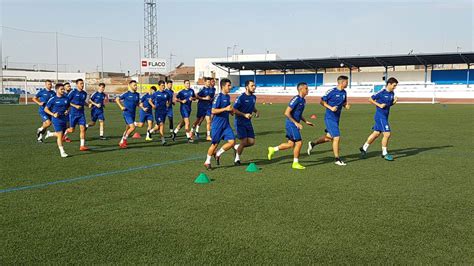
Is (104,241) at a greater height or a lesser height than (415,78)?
lesser

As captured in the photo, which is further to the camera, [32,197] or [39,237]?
[32,197]

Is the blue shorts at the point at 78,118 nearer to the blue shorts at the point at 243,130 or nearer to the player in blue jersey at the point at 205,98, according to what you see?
the player in blue jersey at the point at 205,98

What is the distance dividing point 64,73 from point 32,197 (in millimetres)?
51849

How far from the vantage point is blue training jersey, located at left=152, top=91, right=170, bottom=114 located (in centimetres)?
1431

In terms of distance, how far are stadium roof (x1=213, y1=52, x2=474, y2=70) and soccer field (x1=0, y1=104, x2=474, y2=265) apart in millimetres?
45996

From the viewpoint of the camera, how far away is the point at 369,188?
23.5 feet

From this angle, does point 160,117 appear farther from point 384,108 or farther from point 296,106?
point 384,108

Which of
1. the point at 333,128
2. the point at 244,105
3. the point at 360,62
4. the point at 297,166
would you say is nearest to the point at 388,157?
the point at 333,128

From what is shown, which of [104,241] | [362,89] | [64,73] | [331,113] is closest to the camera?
[104,241]

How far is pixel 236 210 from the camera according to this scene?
19.3 ft

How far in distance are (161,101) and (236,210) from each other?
9145 millimetres

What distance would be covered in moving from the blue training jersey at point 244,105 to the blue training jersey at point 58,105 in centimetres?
454

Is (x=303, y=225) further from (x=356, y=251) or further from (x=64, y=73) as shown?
(x=64, y=73)

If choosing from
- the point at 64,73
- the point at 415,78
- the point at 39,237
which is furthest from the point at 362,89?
the point at 39,237
